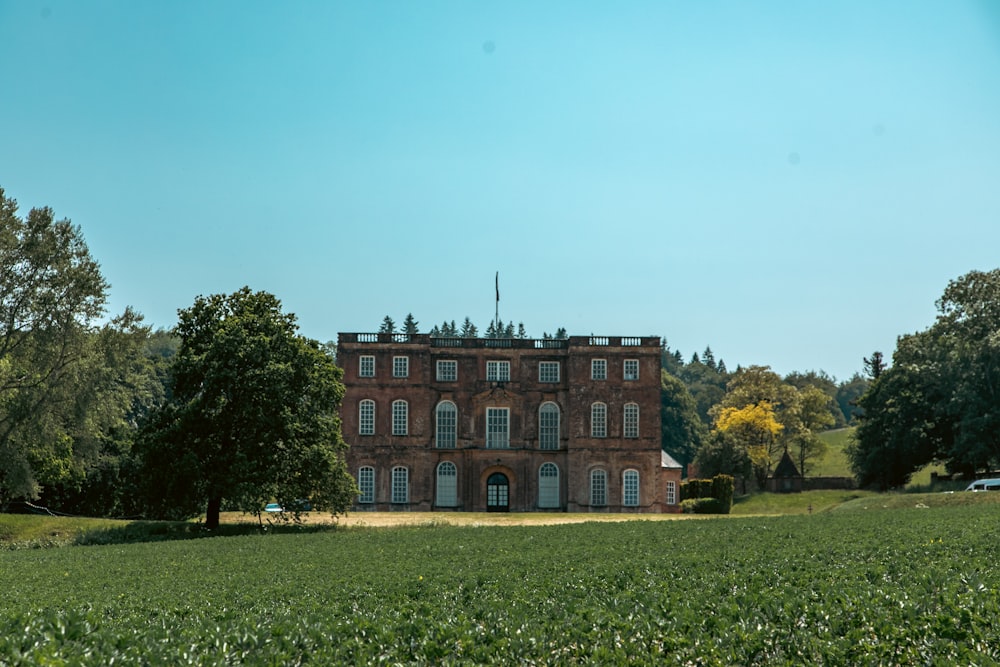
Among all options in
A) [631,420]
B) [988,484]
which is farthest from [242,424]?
[988,484]

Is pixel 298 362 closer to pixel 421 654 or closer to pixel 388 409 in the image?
pixel 388 409

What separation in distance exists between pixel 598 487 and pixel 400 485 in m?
13.0

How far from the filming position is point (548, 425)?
240 ft

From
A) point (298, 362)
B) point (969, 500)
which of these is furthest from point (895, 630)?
point (969, 500)

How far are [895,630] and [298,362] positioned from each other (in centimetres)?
3490

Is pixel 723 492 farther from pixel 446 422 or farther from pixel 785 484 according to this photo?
pixel 446 422

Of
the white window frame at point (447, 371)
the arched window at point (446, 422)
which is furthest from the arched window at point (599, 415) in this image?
the white window frame at point (447, 371)

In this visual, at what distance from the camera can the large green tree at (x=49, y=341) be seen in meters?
44.8

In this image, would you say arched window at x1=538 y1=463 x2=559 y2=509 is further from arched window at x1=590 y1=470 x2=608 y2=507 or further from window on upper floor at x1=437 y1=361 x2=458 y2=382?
window on upper floor at x1=437 y1=361 x2=458 y2=382

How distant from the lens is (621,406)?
7225cm

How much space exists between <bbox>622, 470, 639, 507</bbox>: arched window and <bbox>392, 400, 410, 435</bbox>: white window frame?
14.7 m

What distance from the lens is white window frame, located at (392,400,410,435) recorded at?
235 feet

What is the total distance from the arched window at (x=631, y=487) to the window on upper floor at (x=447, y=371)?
1309cm

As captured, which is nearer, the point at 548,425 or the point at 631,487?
the point at 631,487
